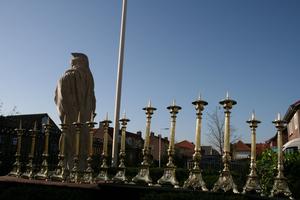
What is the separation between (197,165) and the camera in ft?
24.1

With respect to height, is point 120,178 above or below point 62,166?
below

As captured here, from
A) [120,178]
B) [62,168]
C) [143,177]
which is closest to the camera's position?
[143,177]

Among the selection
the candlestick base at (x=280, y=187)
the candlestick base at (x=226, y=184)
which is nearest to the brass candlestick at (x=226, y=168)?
the candlestick base at (x=226, y=184)

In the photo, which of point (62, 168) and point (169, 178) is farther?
point (62, 168)

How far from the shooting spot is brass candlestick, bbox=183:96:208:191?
282 inches

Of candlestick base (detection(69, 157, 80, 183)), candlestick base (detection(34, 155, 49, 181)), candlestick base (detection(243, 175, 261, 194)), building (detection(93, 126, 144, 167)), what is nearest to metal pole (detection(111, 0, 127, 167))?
candlestick base (detection(69, 157, 80, 183))

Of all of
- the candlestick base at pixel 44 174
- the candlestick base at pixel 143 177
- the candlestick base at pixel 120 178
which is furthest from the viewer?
the candlestick base at pixel 44 174

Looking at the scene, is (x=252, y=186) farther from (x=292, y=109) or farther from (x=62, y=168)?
(x=292, y=109)

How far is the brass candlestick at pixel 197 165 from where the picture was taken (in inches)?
282

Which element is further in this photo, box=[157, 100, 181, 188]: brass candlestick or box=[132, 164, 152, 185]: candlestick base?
box=[132, 164, 152, 185]: candlestick base

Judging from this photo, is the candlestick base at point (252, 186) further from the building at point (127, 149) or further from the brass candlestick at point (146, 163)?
the building at point (127, 149)

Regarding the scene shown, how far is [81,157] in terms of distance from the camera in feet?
38.2

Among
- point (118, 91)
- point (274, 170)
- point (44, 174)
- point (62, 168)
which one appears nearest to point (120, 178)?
point (62, 168)

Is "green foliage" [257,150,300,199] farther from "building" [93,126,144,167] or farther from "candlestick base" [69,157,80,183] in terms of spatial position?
"building" [93,126,144,167]
